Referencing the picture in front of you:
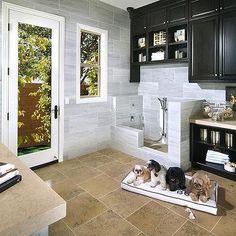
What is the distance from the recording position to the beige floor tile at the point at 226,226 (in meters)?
1.89

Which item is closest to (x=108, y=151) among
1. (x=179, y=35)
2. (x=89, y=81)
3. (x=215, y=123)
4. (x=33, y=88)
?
(x=89, y=81)

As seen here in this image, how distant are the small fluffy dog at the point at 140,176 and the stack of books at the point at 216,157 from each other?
116 centimetres

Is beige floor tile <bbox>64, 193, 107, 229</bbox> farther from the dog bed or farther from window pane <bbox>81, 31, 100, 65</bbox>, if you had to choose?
window pane <bbox>81, 31, 100, 65</bbox>

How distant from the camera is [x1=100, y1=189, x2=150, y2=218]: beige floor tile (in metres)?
2.22

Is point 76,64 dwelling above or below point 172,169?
above

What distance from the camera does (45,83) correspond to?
335cm

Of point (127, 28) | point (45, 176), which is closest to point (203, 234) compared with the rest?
point (45, 176)

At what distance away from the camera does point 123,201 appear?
2393 mm

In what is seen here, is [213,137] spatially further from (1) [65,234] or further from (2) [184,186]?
(1) [65,234]

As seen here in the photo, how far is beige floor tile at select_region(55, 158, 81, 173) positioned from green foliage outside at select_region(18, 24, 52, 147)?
0.45 m

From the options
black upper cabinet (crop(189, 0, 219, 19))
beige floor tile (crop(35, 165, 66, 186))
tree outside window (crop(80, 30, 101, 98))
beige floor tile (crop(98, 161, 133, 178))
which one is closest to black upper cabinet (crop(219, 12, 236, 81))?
black upper cabinet (crop(189, 0, 219, 19))

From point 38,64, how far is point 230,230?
3.23 m

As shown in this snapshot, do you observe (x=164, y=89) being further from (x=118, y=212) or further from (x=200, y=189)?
(x=118, y=212)

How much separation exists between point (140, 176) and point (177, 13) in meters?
2.83
